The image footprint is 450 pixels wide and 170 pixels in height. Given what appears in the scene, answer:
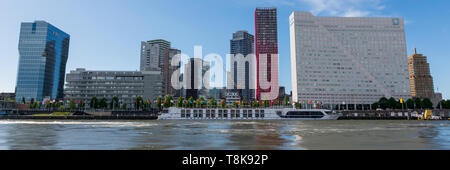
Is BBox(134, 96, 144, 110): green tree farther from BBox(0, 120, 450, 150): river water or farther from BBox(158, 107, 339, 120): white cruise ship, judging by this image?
BBox(0, 120, 450, 150): river water

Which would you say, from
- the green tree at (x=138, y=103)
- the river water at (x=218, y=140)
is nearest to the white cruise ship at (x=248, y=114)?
the green tree at (x=138, y=103)

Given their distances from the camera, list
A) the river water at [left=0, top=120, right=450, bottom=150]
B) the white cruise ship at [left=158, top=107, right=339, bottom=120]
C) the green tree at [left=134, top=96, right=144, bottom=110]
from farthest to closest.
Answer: the green tree at [left=134, top=96, right=144, bottom=110], the white cruise ship at [left=158, top=107, right=339, bottom=120], the river water at [left=0, top=120, right=450, bottom=150]

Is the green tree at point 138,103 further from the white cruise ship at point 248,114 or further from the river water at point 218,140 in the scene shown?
the river water at point 218,140

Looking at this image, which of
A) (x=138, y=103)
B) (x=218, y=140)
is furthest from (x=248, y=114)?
(x=218, y=140)

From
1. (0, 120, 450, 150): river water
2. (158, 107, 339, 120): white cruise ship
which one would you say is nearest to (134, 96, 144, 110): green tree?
(158, 107, 339, 120): white cruise ship

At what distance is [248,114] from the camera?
139 metres

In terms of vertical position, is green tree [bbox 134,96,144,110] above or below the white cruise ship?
above

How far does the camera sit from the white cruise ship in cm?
13175

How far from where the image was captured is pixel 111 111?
175250mm

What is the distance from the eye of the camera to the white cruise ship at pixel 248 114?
432 feet

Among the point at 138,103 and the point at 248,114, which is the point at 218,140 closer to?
the point at 248,114

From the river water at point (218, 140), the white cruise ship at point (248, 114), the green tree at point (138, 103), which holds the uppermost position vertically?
the green tree at point (138, 103)
